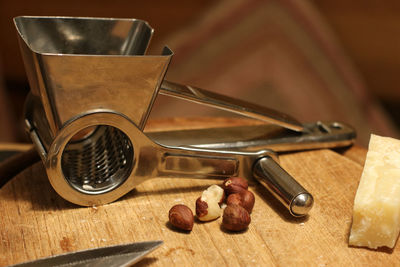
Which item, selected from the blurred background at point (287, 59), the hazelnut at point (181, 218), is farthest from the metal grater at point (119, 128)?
the blurred background at point (287, 59)

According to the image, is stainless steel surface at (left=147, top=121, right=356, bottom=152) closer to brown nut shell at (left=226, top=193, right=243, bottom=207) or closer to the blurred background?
brown nut shell at (left=226, top=193, right=243, bottom=207)

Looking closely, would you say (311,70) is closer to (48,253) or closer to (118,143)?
(118,143)

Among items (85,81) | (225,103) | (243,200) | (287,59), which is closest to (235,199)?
(243,200)

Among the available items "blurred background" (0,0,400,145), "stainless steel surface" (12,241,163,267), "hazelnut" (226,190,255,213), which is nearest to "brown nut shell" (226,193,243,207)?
"hazelnut" (226,190,255,213)

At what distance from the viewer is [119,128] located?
0.77 metres

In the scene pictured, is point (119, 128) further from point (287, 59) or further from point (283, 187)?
point (287, 59)

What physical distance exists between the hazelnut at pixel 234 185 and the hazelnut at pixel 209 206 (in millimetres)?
30

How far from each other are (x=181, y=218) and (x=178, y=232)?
0.09 ft

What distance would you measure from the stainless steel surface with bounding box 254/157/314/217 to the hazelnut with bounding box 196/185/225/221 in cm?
9

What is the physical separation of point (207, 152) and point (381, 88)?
4.23 ft

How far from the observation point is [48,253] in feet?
2.23

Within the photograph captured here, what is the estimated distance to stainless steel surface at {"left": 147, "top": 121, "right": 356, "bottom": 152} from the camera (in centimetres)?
94

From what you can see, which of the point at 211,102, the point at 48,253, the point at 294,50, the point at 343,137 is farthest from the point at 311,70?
the point at 48,253

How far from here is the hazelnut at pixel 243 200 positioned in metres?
0.77
